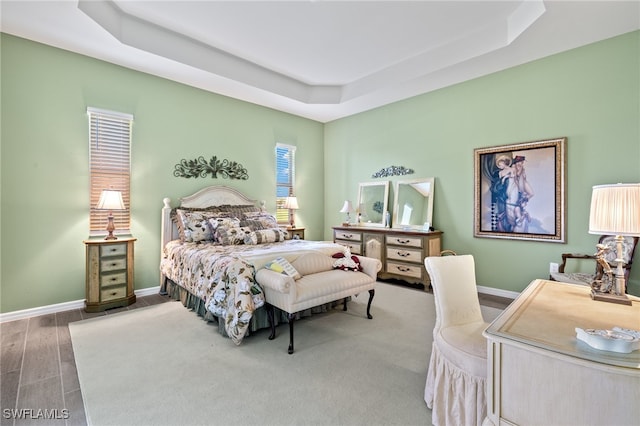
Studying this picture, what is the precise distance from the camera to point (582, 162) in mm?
3424

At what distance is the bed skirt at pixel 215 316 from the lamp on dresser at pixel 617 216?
2.44m

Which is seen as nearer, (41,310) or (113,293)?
(41,310)

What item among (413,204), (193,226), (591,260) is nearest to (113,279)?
(193,226)

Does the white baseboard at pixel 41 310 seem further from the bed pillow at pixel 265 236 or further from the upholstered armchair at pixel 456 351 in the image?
the upholstered armchair at pixel 456 351

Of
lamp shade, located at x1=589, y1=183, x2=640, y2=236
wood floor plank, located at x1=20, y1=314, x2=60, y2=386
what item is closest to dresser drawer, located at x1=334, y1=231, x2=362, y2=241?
lamp shade, located at x1=589, y1=183, x2=640, y2=236

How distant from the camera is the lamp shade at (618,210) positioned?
1464 mm

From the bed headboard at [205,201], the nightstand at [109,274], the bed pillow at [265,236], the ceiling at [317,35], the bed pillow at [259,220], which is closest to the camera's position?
the ceiling at [317,35]

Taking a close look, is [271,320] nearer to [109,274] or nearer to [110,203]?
[109,274]

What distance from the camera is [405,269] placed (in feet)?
14.7

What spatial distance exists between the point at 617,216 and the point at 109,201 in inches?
174

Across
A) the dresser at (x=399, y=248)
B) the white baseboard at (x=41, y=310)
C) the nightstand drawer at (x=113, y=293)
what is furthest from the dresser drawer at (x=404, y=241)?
the white baseboard at (x=41, y=310)

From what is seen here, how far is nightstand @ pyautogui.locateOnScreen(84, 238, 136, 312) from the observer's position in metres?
3.37

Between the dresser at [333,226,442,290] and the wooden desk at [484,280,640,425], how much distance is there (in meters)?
2.93

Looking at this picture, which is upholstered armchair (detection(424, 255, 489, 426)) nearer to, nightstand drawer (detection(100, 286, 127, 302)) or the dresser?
the dresser
